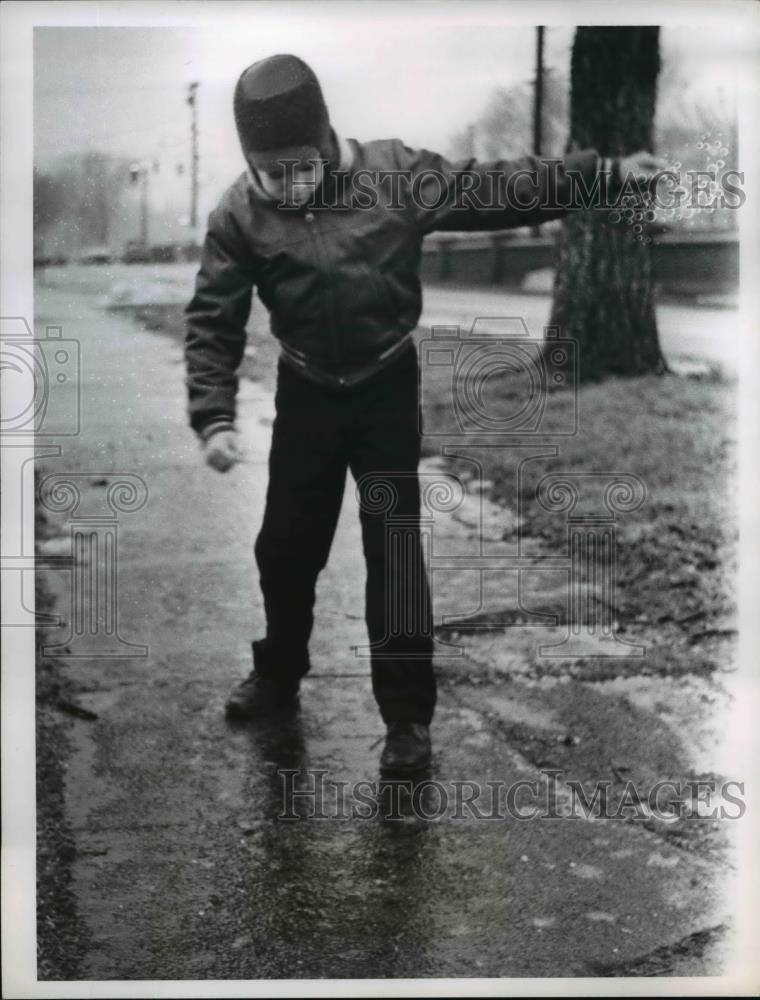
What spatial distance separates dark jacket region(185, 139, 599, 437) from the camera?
10.0 ft

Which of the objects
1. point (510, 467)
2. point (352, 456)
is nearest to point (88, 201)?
point (352, 456)

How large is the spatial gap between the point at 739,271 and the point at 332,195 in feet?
3.44

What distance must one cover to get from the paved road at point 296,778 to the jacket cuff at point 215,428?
0.04 m

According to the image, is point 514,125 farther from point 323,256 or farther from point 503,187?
point 323,256

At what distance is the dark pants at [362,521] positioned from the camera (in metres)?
3.12

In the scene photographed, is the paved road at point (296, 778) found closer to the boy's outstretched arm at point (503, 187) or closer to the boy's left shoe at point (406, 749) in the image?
the boy's left shoe at point (406, 749)

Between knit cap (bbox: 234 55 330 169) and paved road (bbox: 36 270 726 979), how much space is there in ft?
1.82

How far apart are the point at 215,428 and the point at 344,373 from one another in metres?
0.35

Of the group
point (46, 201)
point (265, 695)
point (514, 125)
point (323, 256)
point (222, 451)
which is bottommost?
point (265, 695)

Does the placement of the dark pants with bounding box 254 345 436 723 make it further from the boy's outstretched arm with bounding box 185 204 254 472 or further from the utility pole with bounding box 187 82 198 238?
the utility pole with bounding box 187 82 198 238

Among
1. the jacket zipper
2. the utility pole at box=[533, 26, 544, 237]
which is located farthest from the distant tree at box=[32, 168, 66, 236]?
the utility pole at box=[533, 26, 544, 237]

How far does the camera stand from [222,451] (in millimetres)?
3113

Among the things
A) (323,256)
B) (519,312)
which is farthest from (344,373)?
(519,312)

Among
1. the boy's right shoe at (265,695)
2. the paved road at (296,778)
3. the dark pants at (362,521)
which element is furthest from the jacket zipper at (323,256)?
the boy's right shoe at (265,695)
